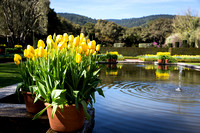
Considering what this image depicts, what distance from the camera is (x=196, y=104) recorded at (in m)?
4.78

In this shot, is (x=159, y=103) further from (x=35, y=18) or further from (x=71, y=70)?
(x=35, y=18)

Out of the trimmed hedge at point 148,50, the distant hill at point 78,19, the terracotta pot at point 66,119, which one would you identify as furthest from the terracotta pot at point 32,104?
the distant hill at point 78,19

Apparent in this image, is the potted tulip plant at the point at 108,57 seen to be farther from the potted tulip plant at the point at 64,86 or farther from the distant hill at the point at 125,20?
the distant hill at the point at 125,20

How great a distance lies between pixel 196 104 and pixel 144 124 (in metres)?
1.95

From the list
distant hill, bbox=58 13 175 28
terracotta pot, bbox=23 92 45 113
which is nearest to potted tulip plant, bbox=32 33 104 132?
terracotta pot, bbox=23 92 45 113

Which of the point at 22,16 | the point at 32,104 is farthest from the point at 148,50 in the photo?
the point at 32,104

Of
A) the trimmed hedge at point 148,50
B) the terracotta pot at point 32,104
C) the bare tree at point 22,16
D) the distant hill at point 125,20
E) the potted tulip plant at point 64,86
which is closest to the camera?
the potted tulip plant at point 64,86

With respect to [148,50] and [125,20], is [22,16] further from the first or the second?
[125,20]

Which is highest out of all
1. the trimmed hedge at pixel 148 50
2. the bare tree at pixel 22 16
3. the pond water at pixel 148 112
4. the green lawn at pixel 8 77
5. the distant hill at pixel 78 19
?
the distant hill at pixel 78 19

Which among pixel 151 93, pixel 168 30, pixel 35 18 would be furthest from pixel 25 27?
pixel 168 30

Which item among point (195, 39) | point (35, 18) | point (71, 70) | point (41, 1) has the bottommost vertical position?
point (71, 70)

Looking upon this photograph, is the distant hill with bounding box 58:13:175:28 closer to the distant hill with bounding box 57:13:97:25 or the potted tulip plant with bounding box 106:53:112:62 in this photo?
the distant hill with bounding box 57:13:97:25

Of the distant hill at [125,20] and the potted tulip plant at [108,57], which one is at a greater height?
the distant hill at [125,20]

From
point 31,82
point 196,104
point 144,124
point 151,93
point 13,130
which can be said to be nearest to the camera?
point 13,130
